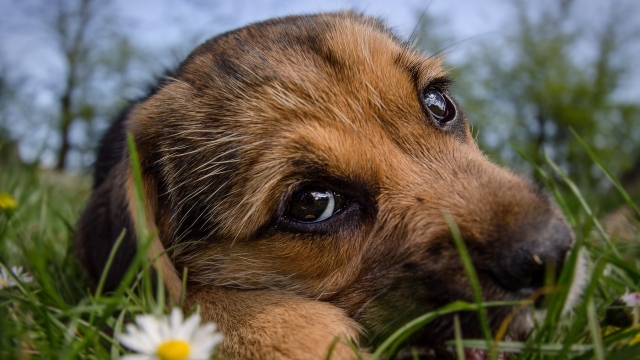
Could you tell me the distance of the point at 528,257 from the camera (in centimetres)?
186

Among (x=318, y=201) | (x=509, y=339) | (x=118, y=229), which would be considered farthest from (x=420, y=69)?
(x=118, y=229)

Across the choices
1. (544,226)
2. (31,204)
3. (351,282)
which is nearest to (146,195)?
(351,282)

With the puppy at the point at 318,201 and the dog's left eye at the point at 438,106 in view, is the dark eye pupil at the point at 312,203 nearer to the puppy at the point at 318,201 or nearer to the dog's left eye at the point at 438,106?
the puppy at the point at 318,201

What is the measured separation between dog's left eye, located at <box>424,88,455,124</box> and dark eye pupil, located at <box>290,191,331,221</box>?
0.87 m

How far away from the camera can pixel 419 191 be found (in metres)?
2.41

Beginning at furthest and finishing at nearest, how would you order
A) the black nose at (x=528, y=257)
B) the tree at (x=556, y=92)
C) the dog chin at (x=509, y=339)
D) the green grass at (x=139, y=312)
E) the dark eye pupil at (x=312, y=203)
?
1. the tree at (x=556, y=92)
2. the dark eye pupil at (x=312, y=203)
3. the dog chin at (x=509, y=339)
4. the black nose at (x=528, y=257)
5. the green grass at (x=139, y=312)

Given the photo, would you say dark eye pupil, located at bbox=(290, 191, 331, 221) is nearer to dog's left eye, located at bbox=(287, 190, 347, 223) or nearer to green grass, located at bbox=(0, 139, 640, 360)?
dog's left eye, located at bbox=(287, 190, 347, 223)

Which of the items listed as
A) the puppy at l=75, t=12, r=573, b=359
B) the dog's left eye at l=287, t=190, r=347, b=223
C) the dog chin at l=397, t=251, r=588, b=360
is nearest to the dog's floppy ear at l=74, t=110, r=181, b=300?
the puppy at l=75, t=12, r=573, b=359

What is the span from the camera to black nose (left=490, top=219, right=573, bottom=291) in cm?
186

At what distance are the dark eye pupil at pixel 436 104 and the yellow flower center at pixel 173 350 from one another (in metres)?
1.99

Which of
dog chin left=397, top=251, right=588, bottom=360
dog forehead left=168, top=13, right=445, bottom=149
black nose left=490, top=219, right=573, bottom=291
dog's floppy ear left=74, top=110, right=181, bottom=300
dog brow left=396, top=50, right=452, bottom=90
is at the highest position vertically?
dog brow left=396, top=50, right=452, bottom=90

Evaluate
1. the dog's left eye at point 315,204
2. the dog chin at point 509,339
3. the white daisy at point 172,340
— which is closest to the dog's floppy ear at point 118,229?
the white daisy at point 172,340

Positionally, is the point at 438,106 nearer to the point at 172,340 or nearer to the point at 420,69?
the point at 420,69

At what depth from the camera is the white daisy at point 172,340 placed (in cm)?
136
